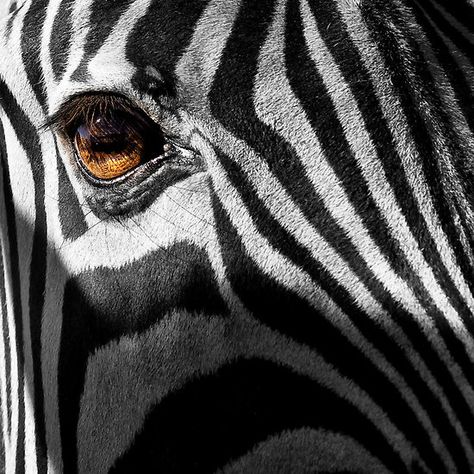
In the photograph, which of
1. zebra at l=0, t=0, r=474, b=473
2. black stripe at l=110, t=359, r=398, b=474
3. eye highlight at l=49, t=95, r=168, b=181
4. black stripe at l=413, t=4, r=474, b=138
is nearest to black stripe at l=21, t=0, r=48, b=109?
zebra at l=0, t=0, r=474, b=473

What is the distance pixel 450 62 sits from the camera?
183cm

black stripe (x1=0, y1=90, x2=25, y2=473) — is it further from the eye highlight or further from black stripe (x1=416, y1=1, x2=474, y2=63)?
black stripe (x1=416, y1=1, x2=474, y2=63)

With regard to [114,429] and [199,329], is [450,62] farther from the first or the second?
[114,429]

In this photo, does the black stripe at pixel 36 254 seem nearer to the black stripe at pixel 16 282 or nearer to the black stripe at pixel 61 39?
the black stripe at pixel 16 282

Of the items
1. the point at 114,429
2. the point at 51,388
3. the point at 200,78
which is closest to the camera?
the point at 200,78

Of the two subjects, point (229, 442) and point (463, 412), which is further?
point (229, 442)

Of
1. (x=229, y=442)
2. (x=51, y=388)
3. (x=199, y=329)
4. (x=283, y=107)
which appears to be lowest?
(x=51, y=388)

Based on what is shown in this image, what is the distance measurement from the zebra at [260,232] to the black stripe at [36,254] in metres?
0.05

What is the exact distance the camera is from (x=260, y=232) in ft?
5.85

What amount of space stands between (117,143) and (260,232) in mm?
448

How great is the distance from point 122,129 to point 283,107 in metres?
0.42

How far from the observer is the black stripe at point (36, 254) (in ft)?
7.08

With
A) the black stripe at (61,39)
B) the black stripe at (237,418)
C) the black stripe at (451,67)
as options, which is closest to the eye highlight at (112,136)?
the black stripe at (61,39)

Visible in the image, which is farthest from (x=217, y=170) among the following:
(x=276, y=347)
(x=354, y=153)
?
(x=276, y=347)
